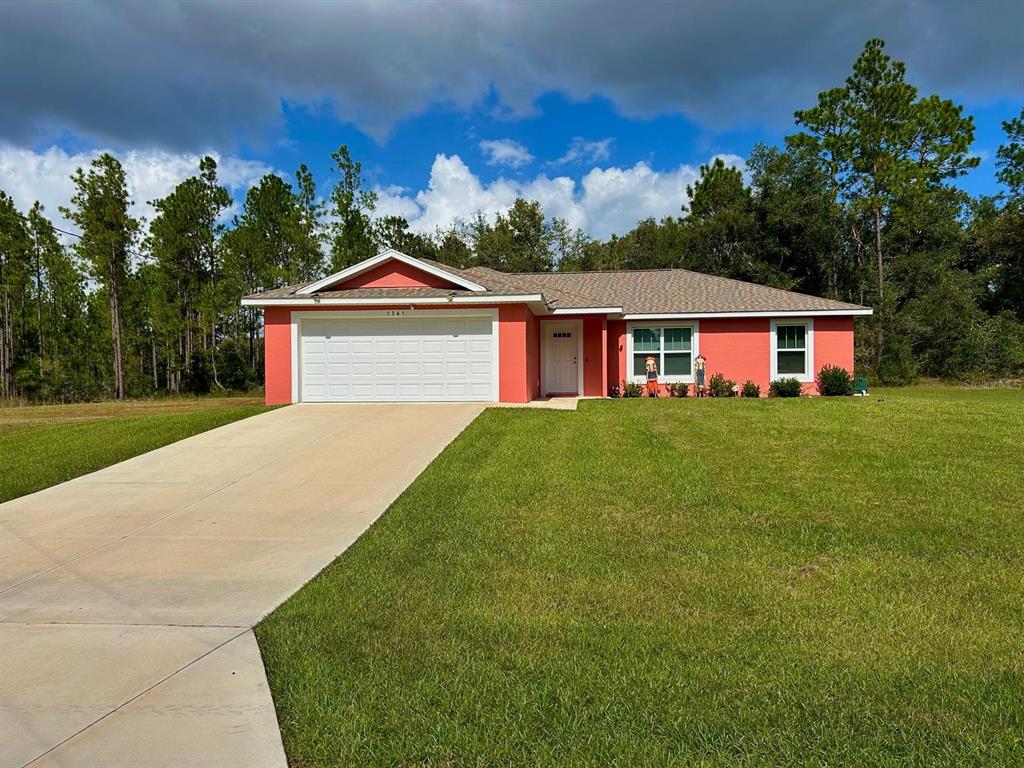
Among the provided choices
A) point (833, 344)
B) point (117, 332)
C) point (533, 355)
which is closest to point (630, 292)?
point (533, 355)

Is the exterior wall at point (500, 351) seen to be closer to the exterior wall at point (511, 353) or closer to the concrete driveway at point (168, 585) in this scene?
the exterior wall at point (511, 353)

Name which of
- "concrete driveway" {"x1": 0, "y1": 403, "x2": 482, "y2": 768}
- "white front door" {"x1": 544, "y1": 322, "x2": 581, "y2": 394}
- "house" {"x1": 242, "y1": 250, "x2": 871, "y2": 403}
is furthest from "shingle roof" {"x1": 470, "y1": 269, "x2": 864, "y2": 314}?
"concrete driveway" {"x1": 0, "y1": 403, "x2": 482, "y2": 768}

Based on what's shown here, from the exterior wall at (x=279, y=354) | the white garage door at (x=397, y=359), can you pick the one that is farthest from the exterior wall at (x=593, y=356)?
the exterior wall at (x=279, y=354)

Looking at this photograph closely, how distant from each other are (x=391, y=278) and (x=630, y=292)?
909cm

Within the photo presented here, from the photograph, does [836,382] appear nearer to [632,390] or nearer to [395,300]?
[632,390]

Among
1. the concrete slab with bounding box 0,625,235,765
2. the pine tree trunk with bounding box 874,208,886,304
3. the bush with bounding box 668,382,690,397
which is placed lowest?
the concrete slab with bounding box 0,625,235,765

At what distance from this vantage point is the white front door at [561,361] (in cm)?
1930

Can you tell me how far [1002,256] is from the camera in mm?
34906

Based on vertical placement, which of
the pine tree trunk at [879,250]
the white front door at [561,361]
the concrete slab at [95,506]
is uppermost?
the pine tree trunk at [879,250]

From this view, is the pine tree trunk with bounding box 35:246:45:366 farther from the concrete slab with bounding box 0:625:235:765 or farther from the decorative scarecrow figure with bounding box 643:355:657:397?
the concrete slab with bounding box 0:625:235:765

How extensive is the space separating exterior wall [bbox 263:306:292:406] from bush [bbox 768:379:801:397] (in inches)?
543

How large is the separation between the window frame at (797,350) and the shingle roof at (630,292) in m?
0.51

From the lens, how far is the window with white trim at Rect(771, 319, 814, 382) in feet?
64.4

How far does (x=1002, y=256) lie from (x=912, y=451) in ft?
112
